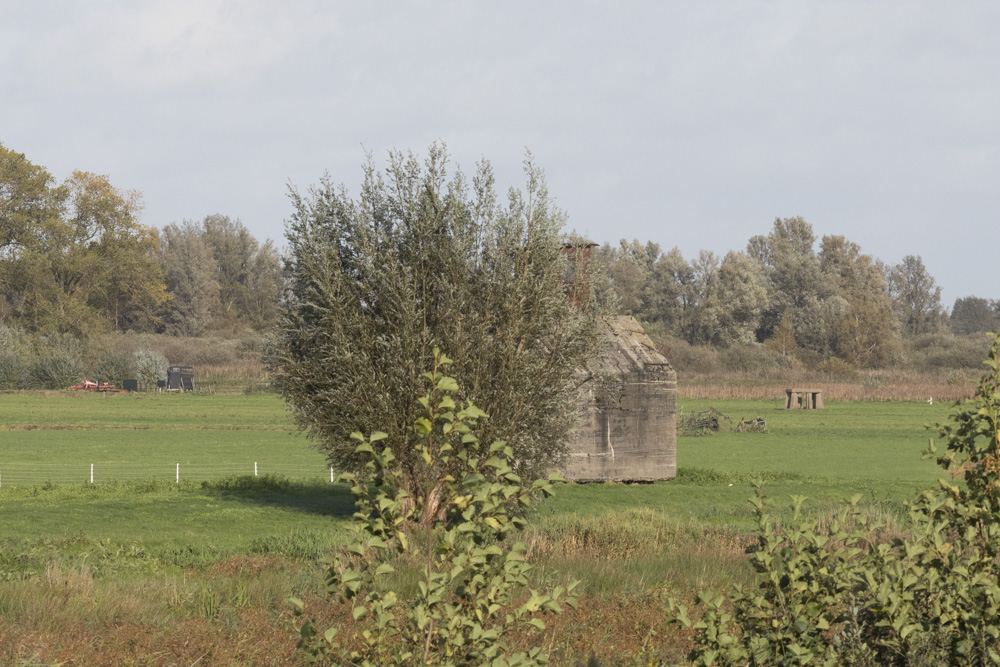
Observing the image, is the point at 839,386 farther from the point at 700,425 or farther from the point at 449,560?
the point at 449,560

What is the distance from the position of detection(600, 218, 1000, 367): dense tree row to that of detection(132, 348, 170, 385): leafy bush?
42922 millimetres

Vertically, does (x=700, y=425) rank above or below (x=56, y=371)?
below

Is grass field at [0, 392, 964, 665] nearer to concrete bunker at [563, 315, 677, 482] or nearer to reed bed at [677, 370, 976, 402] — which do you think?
concrete bunker at [563, 315, 677, 482]

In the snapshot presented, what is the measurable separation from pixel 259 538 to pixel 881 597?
1397 cm

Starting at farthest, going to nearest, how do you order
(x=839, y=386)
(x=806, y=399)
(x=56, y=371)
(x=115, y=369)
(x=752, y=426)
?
(x=839, y=386) → (x=115, y=369) → (x=56, y=371) → (x=806, y=399) → (x=752, y=426)

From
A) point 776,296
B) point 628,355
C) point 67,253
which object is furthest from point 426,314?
point 776,296

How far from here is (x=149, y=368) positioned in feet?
259

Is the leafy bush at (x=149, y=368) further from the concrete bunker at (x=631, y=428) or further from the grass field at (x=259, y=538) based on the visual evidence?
the concrete bunker at (x=631, y=428)

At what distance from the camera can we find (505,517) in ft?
14.8

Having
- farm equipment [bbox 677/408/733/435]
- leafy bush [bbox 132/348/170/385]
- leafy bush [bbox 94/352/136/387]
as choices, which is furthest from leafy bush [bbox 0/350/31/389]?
farm equipment [bbox 677/408/733/435]

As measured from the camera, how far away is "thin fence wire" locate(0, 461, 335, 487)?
28.0 meters

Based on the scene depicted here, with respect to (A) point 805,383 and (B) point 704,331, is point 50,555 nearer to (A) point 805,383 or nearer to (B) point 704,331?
(A) point 805,383

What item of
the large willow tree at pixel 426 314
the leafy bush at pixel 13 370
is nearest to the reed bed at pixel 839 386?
the leafy bush at pixel 13 370

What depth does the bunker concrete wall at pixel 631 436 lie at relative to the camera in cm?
2788
